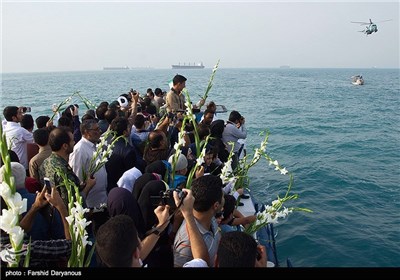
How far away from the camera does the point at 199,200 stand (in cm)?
302

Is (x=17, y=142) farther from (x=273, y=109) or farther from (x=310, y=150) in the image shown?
(x=273, y=109)

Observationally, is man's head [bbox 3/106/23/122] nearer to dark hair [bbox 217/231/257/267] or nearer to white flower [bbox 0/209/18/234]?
white flower [bbox 0/209/18/234]

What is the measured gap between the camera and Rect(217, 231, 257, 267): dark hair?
230 cm

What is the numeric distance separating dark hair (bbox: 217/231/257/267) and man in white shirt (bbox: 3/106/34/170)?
4.70 meters

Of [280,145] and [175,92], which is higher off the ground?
[175,92]

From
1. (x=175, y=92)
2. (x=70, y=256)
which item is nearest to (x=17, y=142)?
(x=175, y=92)

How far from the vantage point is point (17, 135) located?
591 cm

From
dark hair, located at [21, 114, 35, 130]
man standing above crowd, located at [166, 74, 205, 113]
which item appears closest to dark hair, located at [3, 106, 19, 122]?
dark hair, located at [21, 114, 35, 130]

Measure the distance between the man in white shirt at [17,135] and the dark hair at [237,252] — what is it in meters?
4.70

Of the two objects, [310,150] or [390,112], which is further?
[390,112]

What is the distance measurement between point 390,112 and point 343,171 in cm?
2081

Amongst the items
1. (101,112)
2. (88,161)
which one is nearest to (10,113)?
(101,112)

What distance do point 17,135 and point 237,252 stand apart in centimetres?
494

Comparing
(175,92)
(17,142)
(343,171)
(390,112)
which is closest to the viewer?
(17,142)
